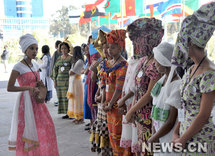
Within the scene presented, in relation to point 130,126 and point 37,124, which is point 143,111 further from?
point 37,124

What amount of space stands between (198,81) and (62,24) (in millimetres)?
57533

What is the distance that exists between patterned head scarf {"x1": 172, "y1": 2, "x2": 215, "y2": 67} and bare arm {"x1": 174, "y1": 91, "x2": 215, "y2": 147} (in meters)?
0.34

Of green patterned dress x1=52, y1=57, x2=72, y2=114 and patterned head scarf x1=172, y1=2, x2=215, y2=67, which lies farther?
green patterned dress x1=52, y1=57, x2=72, y2=114

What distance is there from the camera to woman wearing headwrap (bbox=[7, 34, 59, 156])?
3.29 metres

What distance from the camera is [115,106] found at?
10.8ft

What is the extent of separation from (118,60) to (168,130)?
150 centimetres

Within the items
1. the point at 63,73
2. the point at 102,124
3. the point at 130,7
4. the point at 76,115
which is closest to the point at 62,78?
the point at 63,73

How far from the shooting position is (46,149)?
11.3 feet

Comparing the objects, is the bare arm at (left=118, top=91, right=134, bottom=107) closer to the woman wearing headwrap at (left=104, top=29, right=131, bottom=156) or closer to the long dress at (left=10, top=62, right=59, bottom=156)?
the woman wearing headwrap at (left=104, top=29, right=131, bottom=156)

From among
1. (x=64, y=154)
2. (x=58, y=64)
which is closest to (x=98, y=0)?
(x=58, y=64)

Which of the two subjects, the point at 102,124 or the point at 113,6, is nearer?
the point at 102,124

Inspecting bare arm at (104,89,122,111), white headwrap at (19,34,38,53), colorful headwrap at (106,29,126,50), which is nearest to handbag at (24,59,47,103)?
white headwrap at (19,34,38,53)

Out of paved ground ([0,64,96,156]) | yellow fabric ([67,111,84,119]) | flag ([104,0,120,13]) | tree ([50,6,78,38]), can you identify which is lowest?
paved ground ([0,64,96,156])

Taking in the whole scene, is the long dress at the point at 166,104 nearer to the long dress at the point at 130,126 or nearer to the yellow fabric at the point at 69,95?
the long dress at the point at 130,126
